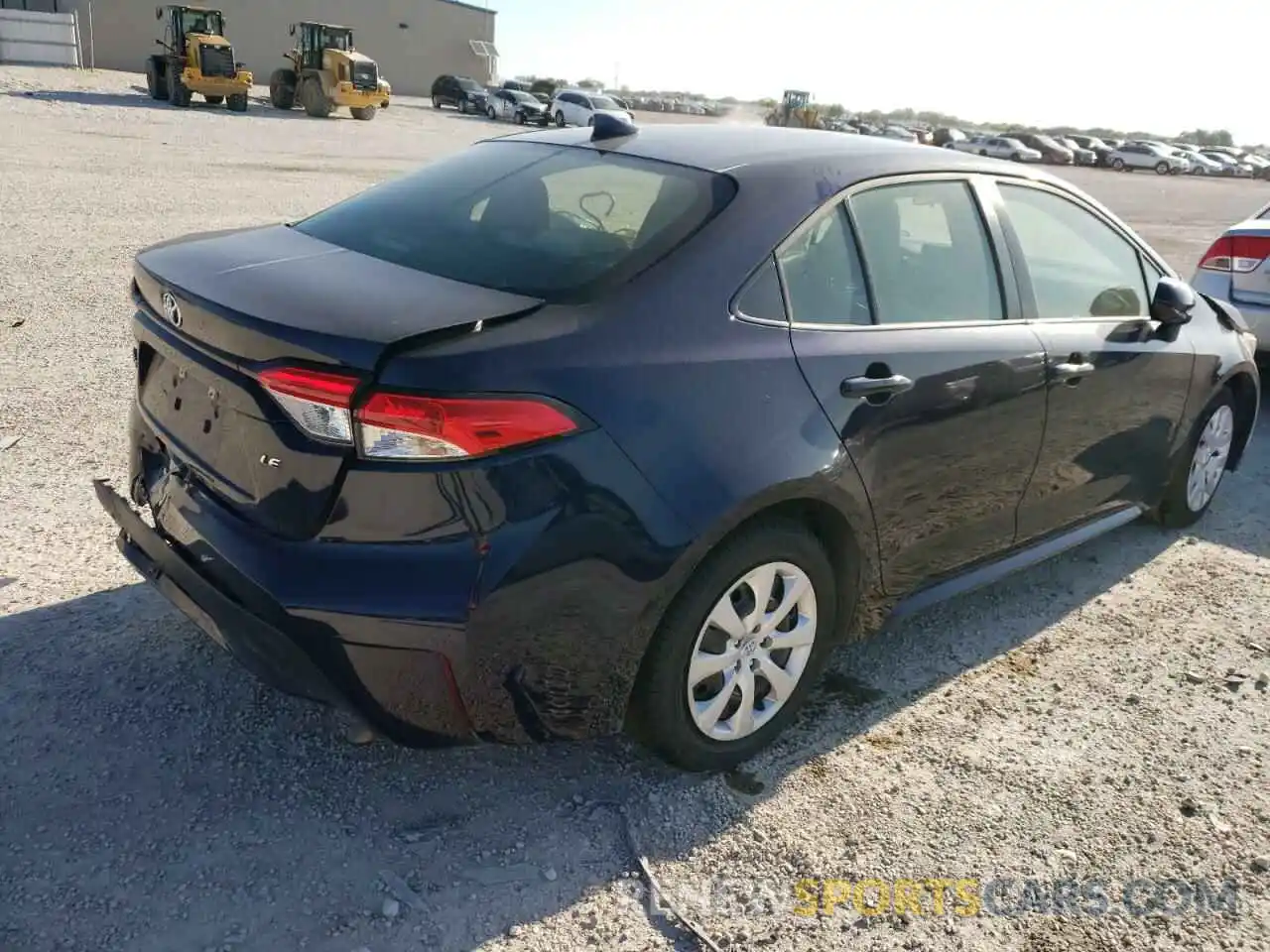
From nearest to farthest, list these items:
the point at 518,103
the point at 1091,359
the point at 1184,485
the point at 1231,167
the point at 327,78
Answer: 1. the point at 1091,359
2. the point at 1184,485
3. the point at 327,78
4. the point at 518,103
5. the point at 1231,167

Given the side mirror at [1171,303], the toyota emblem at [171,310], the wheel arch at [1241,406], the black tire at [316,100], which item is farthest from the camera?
the black tire at [316,100]

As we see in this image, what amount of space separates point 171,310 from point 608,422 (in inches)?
49.1

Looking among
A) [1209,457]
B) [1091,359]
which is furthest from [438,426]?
[1209,457]

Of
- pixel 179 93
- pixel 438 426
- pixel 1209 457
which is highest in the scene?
pixel 438 426

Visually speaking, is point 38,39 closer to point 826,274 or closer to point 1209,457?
point 1209,457

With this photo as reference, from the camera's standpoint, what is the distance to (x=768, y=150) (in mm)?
3182

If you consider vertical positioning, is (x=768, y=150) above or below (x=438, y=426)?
above


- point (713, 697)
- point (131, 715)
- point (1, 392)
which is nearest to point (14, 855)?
→ point (131, 715)

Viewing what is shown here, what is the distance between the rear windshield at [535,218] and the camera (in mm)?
2727

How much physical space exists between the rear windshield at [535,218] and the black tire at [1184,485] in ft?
9.22

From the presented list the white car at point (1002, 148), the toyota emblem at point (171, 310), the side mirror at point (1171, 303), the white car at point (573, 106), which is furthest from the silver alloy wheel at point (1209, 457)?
the white car at point (1002, 148)

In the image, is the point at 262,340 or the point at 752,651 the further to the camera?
the point at 752,651

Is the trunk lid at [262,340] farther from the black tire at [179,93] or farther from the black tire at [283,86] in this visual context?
the black tire at [283,86]

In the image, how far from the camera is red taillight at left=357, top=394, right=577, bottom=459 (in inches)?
88.6
